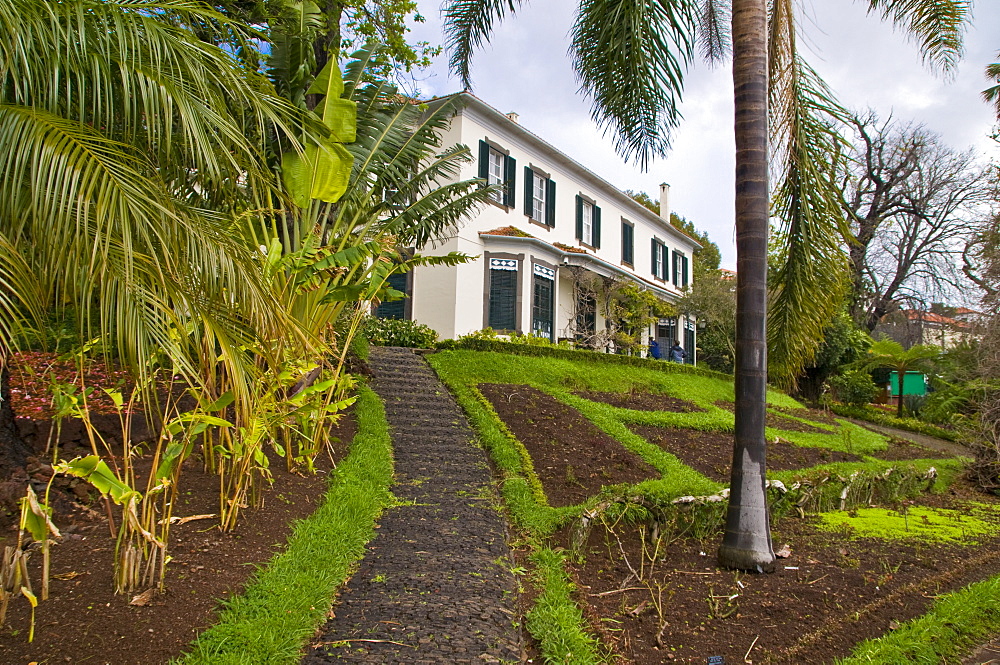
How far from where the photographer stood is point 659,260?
26.7 metres

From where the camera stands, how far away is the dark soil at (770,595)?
4.02 m

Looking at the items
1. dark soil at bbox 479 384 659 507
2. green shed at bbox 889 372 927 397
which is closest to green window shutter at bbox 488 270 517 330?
dark soil at bbox 479 384 659 507

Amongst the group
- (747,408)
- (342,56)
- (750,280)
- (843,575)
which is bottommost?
(843,575)

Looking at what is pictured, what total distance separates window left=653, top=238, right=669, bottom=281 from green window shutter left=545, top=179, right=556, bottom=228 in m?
8.20

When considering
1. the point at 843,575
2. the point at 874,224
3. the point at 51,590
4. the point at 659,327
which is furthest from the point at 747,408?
the point at 874,224

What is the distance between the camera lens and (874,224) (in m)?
26.2

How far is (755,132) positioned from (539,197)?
13.6m

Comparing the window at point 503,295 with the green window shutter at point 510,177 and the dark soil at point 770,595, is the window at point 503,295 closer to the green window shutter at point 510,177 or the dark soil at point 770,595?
the green window shutter at point 510,177

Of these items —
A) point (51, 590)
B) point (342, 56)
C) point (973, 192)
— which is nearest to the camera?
point (51, 590)

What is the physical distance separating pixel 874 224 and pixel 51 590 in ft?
95.1

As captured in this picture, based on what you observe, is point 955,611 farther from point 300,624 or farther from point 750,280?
point 300,624

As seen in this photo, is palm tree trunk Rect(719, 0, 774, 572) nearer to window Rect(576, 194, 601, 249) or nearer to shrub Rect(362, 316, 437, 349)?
shrub Rect(362, 316, 437, 349)

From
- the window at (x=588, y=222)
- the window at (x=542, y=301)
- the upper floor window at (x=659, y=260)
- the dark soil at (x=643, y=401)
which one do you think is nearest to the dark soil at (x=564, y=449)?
the dark soil at (x=643, y=401)

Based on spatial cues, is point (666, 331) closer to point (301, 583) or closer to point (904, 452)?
point (904, 452)
